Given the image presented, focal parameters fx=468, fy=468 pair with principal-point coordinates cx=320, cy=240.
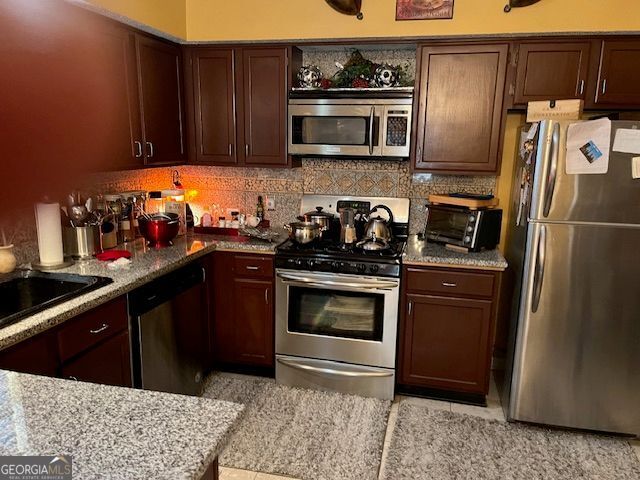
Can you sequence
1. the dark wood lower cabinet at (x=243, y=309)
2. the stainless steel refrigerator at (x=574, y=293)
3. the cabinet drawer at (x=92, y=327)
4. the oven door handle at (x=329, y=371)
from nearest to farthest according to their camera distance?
the cabinet drawer at (x=92, y=327) → the stainless steel refrigerator at (x=574, y=293) → the oven door handle at (x=329, y=371) → the dark wood lower cabinet at (x=243, y=309)

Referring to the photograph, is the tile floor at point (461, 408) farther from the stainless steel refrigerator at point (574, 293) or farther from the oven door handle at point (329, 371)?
the oven door handle at point (329, 371)

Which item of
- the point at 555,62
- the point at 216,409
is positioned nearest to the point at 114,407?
the point at 216,409

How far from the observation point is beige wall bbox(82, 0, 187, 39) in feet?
7.70

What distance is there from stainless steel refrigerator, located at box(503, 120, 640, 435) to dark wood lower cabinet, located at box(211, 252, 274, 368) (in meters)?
1.45

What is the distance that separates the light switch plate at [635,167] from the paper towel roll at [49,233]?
2740 millimetres

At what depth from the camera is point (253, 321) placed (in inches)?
117

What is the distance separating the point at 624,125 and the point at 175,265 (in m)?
2.30

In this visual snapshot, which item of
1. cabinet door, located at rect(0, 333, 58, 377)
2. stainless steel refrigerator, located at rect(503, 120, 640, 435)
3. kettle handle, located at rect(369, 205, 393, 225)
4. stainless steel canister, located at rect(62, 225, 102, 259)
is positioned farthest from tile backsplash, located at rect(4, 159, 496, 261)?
cabinet door, located at rect(0, 333, 58, 377)

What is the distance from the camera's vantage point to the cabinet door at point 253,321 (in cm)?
293

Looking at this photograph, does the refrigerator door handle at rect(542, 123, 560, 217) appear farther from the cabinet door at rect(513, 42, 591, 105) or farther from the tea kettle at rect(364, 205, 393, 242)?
the tea kettle at rect(364, 205, 393, 242)

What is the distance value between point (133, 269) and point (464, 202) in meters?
1.86

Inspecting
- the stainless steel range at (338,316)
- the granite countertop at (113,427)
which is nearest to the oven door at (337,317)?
the stainless steel range at (338,316)

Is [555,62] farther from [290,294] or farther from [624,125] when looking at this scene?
[290,294]

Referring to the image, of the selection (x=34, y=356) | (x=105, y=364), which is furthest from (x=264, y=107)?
(x=34, y=356)
